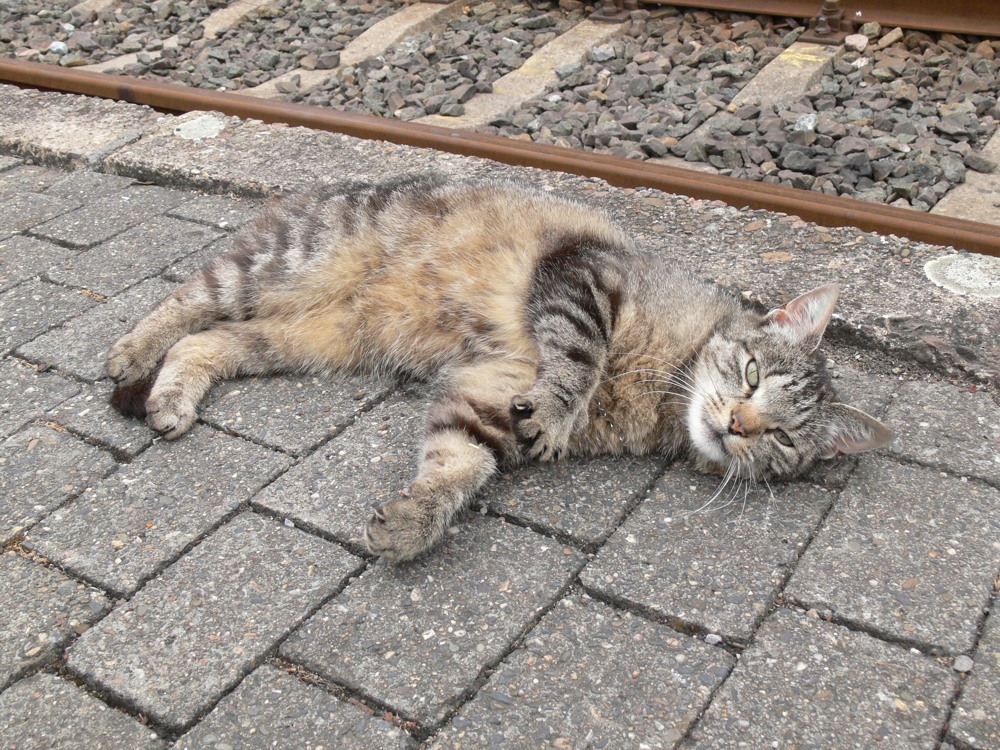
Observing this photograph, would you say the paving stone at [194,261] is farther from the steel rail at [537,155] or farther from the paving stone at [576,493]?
the paving stone at [576,493]

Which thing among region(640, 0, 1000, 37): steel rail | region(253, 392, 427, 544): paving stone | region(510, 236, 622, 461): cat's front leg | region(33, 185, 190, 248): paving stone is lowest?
region(253, 392, 427, 544): paving stone

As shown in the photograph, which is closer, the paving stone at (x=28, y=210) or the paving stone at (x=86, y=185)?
the paving stone at (x=28, y=210)

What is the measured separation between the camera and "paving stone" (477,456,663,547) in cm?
313

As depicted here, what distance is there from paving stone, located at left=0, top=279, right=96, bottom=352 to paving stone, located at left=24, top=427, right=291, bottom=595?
113cm

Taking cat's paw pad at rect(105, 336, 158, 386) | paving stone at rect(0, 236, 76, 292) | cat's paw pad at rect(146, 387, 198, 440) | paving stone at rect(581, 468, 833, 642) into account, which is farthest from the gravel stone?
paving stone at rect(0, 236, 76, 292)

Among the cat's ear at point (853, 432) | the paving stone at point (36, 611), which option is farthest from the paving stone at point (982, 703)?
the paving stone at point (36, 611)

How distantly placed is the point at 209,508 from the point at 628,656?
147 cm

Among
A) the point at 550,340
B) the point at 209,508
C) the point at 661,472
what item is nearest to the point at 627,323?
the point at 550,340

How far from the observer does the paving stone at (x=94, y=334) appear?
398cm

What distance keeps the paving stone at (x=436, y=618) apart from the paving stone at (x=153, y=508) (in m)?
0.61

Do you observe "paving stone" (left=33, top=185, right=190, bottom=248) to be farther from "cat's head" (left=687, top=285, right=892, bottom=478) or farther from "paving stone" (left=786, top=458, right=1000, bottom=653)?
"paving stone" (left=786, top=458, right=1000, bottom=653)

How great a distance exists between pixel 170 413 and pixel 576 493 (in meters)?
1.53

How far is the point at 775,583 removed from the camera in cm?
289

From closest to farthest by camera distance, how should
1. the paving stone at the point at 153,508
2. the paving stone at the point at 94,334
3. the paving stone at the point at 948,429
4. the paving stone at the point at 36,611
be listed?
1. the paving stone at the point at 36,611
2. the paving stone at the point at 153,508
3. the paving stone at the point at 948,429
4. the paving stone at the point at 94,334
